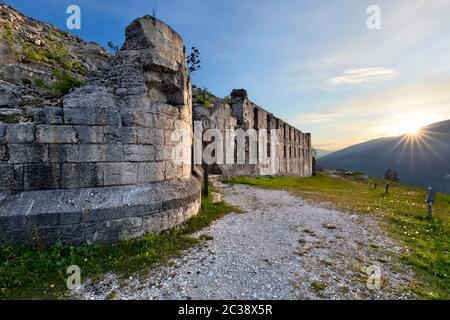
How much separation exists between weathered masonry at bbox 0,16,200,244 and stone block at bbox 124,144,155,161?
Result: 2cm

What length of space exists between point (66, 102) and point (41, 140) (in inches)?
33.9

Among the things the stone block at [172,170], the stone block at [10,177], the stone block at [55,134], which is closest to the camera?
the stone block at [10,177]

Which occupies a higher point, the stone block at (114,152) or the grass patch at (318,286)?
the stone block at (114,152)

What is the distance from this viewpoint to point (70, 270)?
3842 mm

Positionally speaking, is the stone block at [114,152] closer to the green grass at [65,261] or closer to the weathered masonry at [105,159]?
the weathered masonry at [105,159]

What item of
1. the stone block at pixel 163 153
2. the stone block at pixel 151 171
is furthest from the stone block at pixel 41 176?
the stone block at pixel 163 153

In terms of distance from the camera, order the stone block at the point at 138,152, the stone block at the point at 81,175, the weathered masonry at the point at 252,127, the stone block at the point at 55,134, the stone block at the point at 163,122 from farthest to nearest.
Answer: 1. the weathered masonry at the point at 252,127
2. the stone block at the point at 163,122
3. the stone block at the point at 138,152
4. the stone block at the point at 81,175
5. the stone block at the point at 55,134

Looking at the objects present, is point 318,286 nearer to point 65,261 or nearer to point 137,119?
point 65,261

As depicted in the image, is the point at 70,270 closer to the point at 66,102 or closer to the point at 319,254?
the point at 66,102

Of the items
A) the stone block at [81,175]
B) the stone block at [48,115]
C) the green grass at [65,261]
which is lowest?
the green grass at [65,261]

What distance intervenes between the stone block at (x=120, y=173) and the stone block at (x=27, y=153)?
41.7 inches

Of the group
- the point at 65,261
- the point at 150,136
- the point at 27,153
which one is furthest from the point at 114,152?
the point at 65,261

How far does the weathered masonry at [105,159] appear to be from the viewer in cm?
445

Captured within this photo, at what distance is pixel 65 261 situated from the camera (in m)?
4.06
